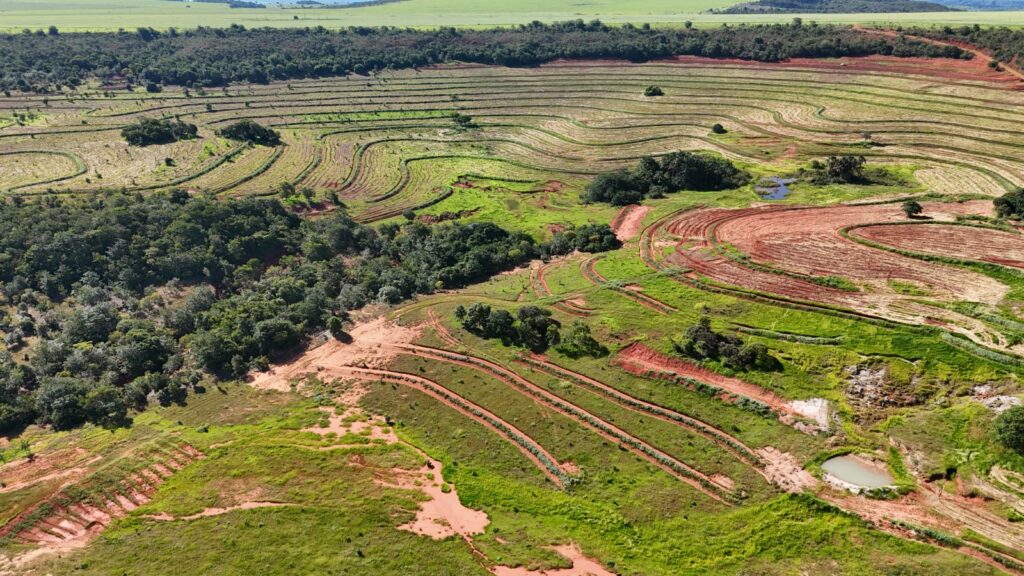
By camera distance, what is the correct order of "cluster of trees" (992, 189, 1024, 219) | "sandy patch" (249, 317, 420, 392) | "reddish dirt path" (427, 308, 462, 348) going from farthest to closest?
"cluster of trees" (992, 189, 1024, 219)
"reddish dirt path" (427, 308, 462, 348)
"sandy patch" (249, 317, 420, 392)

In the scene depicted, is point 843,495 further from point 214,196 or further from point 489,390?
point 214,196

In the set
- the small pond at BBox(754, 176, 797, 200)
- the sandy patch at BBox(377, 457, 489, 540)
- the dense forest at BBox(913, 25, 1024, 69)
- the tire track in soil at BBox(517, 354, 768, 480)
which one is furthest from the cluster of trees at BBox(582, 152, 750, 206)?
the dense forest at BBox(913, 25, 1024, 69)

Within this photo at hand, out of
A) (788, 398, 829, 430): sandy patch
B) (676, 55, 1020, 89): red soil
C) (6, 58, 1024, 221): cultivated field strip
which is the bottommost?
(788, 398, 829, 430): sandy patch

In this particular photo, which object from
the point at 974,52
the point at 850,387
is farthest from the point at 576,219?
the point at 974,52

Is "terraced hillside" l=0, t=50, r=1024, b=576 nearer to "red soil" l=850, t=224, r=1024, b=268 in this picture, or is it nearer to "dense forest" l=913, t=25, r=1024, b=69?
"red soil" l=850, t=224, r=1024, b=268

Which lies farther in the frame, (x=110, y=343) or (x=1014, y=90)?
(x=1014, y=90)

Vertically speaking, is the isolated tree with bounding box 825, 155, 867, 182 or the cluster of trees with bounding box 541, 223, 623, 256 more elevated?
the isolated tree with bounding box 825, 155, 867, 182

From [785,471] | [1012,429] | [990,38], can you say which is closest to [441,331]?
[785,471]

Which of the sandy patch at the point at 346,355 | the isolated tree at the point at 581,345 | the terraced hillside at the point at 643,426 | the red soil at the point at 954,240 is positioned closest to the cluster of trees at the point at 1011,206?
the terraced hillside at the point at 643,426
